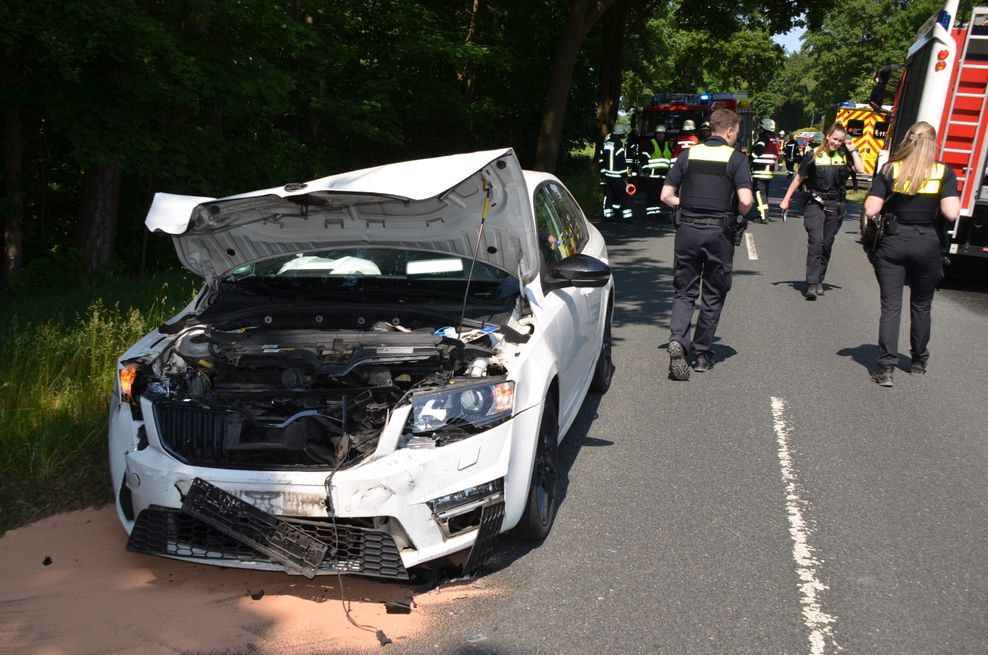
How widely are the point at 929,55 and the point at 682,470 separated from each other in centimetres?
888

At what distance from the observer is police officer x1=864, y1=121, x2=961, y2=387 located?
23.2 ft

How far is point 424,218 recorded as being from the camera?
4.67 metres

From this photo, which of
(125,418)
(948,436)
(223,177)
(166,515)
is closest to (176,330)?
(125,418)

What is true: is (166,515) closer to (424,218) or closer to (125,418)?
(125,418)

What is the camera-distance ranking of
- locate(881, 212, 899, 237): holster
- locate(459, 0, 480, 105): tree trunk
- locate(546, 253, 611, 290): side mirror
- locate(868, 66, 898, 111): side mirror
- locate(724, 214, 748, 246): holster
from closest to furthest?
locate(546, 253, 611, 290): side mirror → locate(724, 214, 748, 246): holster → locate(881, 212, 899, 237): holster → locate(868, 66, 898, 111): side mirror → locate(459, 0, 480, 105): tree trunk

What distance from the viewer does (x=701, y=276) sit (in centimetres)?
757

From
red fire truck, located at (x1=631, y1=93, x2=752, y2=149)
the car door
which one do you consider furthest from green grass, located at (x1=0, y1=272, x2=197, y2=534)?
red fire truck, located at (x1=631, y1=93, x2=752, y2=149)

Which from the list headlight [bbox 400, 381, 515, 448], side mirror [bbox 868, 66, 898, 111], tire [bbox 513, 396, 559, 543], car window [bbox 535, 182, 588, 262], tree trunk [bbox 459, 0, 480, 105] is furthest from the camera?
tree trunk [bbox 459, 0, 480, 105]

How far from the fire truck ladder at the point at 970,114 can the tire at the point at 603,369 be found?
6335 mm

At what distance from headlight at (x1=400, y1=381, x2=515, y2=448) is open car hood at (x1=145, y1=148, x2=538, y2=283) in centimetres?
90

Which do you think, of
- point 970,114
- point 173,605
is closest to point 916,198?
point 970,114

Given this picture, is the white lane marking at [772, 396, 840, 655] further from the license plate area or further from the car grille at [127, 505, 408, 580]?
the license plate area

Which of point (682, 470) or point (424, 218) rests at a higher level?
point (424, 218)

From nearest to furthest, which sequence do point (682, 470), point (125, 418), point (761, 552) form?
point (125, 418) < point (761, 552) < point (682, 470)
